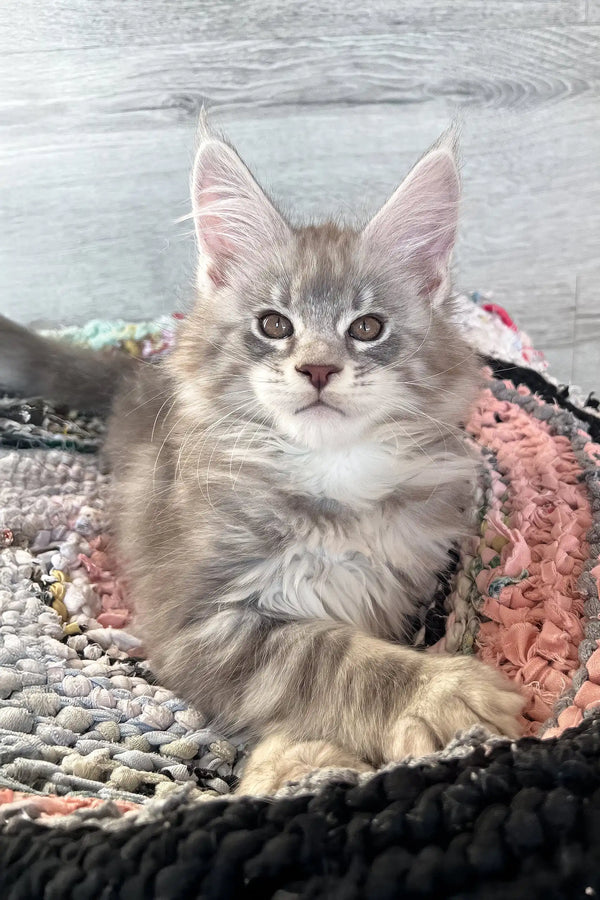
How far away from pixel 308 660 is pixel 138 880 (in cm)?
49

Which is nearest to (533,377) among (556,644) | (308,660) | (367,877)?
Result: (556,644)

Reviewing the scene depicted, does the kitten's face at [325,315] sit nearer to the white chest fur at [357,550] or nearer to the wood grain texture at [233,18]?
the white chest fur at [357,550]

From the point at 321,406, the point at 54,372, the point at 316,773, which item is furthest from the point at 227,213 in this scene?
the point at 316,773

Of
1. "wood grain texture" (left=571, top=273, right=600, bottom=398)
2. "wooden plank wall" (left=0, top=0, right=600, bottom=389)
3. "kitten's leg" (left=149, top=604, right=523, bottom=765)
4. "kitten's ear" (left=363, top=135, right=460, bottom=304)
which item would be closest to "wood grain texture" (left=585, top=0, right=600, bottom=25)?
"wooden plank wall" (left=0, top=0, right=600, bottom=389)

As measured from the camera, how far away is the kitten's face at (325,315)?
1331 millimetres

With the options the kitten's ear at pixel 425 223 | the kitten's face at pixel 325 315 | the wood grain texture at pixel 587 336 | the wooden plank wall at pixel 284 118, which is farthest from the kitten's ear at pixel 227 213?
the wood grain texture at pixel 587 336

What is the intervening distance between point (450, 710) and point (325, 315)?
69 centimetres

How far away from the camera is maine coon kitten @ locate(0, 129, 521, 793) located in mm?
1173

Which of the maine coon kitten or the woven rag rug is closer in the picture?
the woven rag rug

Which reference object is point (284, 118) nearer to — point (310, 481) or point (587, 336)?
point (587, 336)

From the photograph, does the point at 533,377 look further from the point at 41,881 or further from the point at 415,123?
the point at 41,881

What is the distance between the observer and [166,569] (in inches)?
58.5

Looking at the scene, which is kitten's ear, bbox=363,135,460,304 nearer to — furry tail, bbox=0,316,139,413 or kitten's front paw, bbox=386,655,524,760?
kitten's front paw, bbox=386,655,524,760

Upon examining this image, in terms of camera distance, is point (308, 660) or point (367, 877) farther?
point (308, 660)
